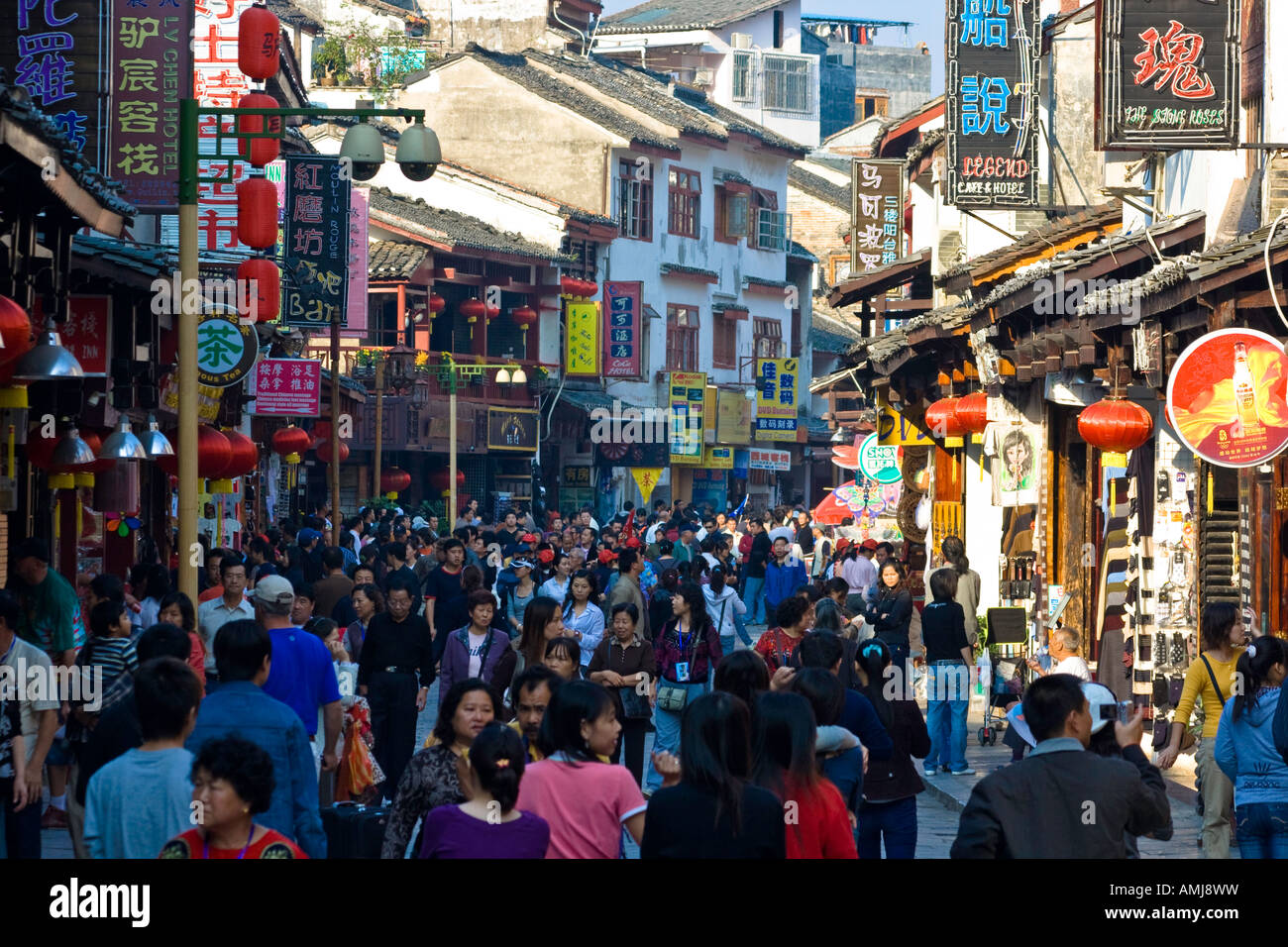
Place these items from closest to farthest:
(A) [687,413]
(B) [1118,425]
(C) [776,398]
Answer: (B) [1118,425] → (A) [687,413] → (C) [776,398]

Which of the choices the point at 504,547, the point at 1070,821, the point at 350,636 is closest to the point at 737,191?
the point at 504,547

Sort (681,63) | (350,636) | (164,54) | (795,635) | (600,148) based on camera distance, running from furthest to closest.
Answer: (681,63) → (600,148) → (164,54) → (350,636) → (795,635)

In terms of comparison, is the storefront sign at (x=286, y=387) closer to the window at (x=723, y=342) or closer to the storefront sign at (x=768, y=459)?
the storefront sign at (x=768, y=459)

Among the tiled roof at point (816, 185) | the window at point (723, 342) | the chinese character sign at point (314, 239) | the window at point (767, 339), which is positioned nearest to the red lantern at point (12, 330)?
the chinese character sign at point (314, 239)

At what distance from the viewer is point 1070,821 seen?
21.4 feet

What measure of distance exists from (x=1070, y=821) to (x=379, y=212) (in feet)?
122

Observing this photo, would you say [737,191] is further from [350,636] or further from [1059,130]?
[350,636]

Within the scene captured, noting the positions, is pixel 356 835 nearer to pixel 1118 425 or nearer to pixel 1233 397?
pixel 1233 397

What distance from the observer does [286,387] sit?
24.9 m

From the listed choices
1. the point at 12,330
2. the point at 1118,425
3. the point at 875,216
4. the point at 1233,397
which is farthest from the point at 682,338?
the point at 12,330

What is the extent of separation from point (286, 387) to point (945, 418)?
8.07 m

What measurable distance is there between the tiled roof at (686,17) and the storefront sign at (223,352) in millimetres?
46032

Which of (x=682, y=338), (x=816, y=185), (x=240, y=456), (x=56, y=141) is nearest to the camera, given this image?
(x=56, y=141)

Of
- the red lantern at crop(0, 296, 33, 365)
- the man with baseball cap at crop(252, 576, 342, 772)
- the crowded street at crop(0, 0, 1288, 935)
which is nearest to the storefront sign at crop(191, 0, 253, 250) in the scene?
the crowded street at crop(0, 0, 1288, 935)
